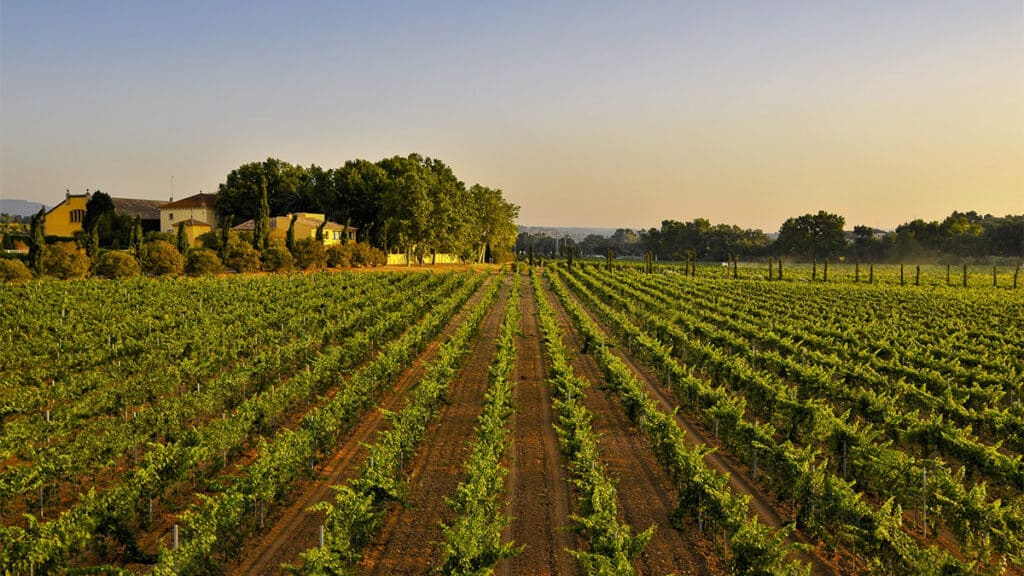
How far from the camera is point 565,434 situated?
1418 cm

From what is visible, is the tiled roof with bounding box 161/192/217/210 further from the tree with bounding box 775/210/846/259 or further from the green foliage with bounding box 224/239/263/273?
the tree with bounding box 775/210/846/259

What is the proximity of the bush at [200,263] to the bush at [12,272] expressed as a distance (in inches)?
483

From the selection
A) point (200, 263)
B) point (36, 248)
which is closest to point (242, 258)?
point (200, 263)

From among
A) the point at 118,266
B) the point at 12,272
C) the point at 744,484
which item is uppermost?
the point at 118,266

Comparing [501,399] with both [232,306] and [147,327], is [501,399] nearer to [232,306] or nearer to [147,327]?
[147,327]

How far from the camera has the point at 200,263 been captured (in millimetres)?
52969

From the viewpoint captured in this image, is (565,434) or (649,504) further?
(565,434)

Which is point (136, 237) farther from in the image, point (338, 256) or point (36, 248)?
point (338, 256)

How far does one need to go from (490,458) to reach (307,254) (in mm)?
56639

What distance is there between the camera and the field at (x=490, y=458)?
984 centimetres

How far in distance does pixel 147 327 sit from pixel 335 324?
26.3ft

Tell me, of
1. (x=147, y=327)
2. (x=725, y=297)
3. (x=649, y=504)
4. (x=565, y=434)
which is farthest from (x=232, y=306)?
(x=725, y=297)

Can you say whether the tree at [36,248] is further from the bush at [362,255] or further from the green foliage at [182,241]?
the bush at [362,255]

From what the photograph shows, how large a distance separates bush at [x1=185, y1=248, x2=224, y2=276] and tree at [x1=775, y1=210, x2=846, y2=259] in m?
129
